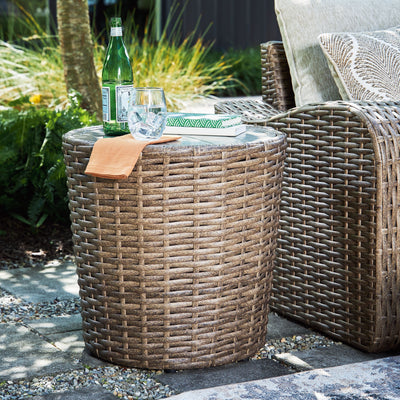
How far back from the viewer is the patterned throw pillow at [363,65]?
2.49 meters

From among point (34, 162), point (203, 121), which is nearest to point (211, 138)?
point (203, 121)

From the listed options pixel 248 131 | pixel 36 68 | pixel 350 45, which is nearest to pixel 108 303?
pixel 248 131

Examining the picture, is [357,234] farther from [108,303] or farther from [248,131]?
[108,303]

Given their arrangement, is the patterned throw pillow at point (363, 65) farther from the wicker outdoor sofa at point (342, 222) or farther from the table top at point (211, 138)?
the table top at point (211, 138)

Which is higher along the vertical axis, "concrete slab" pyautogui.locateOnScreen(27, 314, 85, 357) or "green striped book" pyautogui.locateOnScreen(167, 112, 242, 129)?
"green striped book" pyautogui.locateOnScreen(167, 112, 242, 129)

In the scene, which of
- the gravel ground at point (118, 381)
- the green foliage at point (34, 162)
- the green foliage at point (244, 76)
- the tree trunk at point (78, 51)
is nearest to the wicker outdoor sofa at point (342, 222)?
the gravel ground at point (118, 381)

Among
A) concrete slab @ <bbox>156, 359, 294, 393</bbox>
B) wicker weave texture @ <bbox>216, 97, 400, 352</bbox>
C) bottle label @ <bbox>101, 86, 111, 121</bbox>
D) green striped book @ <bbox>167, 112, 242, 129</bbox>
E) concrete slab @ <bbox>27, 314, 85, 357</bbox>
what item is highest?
bottle label @ <bbox>101, 86, 111, 121</bbox>

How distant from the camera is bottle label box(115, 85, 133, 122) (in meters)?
2.12

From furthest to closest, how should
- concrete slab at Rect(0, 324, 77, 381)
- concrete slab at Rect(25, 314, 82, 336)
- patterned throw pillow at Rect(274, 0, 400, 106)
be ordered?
1. patterned throw pillow at Rect(274, 0, 400, 106)
2. concrete slab at Rect(25, 314, 82, 336)
3. concrete slab at Rect(0, 324, 77, 381)

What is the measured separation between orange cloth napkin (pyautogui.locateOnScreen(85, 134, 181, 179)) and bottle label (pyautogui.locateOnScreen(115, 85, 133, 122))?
0.19m

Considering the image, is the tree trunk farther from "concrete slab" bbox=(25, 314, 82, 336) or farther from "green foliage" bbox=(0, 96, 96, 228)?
"concrete slab" bbox=(25, 314, 82, 336)

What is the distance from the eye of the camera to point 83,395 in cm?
194

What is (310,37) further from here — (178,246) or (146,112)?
(178,246)

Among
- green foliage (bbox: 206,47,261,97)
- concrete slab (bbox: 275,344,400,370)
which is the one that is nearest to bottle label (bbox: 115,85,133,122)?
concrete slab (bbox: 275,344,400,370)
